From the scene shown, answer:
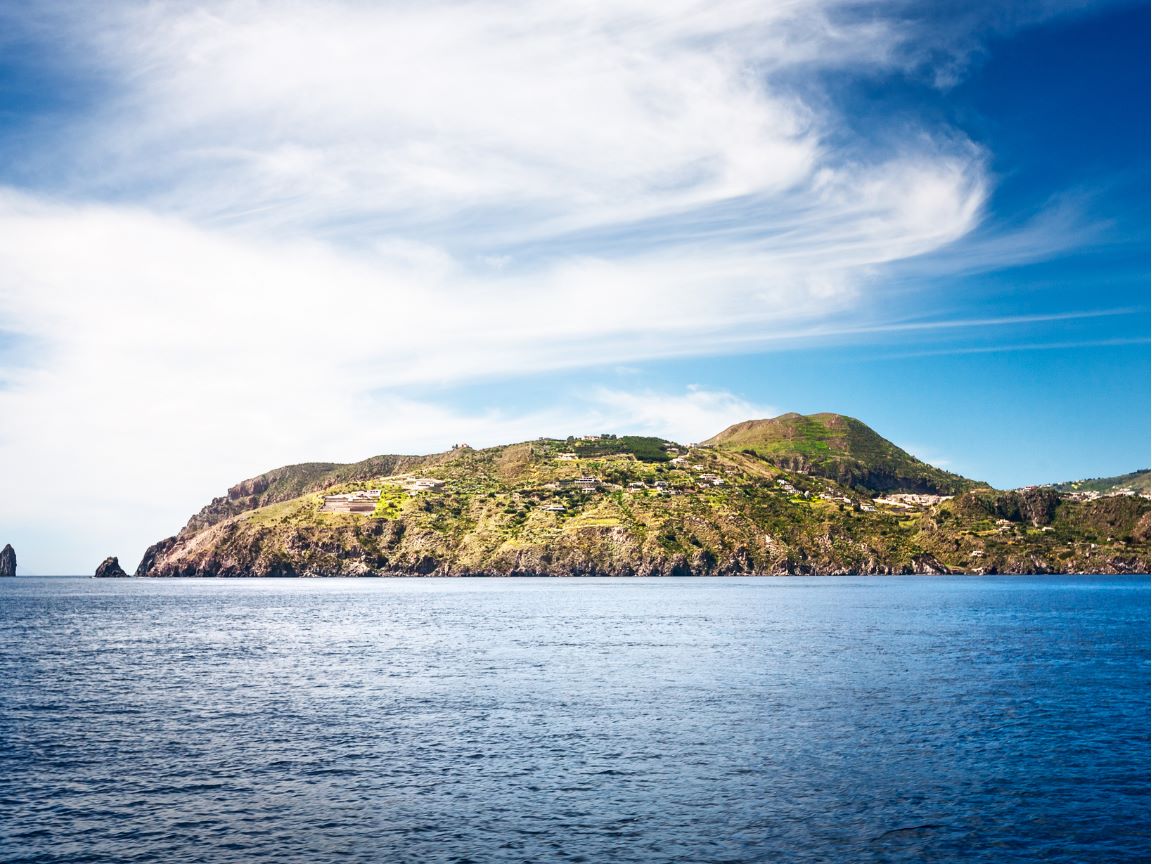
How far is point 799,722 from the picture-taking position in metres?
51.9

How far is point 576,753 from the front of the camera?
144 ft

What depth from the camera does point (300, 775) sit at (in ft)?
131

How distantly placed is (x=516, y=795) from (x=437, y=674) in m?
37.5

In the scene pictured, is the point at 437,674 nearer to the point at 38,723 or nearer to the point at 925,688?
the point at 38,723

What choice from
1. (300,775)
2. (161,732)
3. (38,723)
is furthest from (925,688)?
(38,723)

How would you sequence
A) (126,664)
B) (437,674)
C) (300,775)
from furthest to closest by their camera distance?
(126,664), (437,674), (300,775)

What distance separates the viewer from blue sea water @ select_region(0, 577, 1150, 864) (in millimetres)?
31516

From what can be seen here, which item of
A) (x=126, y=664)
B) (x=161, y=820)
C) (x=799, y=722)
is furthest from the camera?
(x=126, y=664)

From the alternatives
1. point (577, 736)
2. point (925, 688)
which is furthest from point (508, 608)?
point (577, 736)

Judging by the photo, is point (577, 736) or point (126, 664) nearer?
point (577, 736)

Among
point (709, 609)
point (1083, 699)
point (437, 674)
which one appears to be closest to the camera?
point (1083, 699)

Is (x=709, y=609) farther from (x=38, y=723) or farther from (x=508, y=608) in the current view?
(x=38, y=723)

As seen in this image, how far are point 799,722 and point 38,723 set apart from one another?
154 feet

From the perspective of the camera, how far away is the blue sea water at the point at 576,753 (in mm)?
31516
